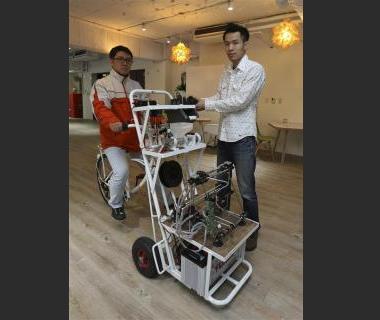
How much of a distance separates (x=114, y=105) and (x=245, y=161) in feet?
4.05

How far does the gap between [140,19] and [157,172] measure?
5053 mm

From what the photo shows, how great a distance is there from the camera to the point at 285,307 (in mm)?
1558

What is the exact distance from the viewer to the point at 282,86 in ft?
18.9

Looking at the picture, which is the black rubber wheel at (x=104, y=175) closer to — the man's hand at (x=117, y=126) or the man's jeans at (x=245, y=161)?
the man's hand at (x=117, y=126)

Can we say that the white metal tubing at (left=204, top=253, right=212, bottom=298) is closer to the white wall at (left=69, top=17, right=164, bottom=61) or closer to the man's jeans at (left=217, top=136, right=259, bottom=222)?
the man's jeans at (left=217, top=136, right=259, bottom=222)

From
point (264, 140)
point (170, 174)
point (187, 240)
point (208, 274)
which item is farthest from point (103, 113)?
point (264, 140)

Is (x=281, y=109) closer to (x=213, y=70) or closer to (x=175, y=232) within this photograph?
(x=213, y=70)

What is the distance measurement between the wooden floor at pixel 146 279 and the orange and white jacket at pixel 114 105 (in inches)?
31.7

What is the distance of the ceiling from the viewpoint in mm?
4590

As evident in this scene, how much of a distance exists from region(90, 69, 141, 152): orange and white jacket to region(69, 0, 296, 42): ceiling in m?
3.01

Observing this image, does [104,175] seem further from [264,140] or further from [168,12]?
[168,12]

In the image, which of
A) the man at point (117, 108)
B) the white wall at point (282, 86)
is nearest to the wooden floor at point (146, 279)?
the man at point (117, 108)

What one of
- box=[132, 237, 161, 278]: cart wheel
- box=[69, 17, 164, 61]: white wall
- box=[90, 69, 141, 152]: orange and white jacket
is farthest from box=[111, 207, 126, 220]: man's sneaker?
box=[69, 17, 164, 61]: white wall

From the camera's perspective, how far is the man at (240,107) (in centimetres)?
174
